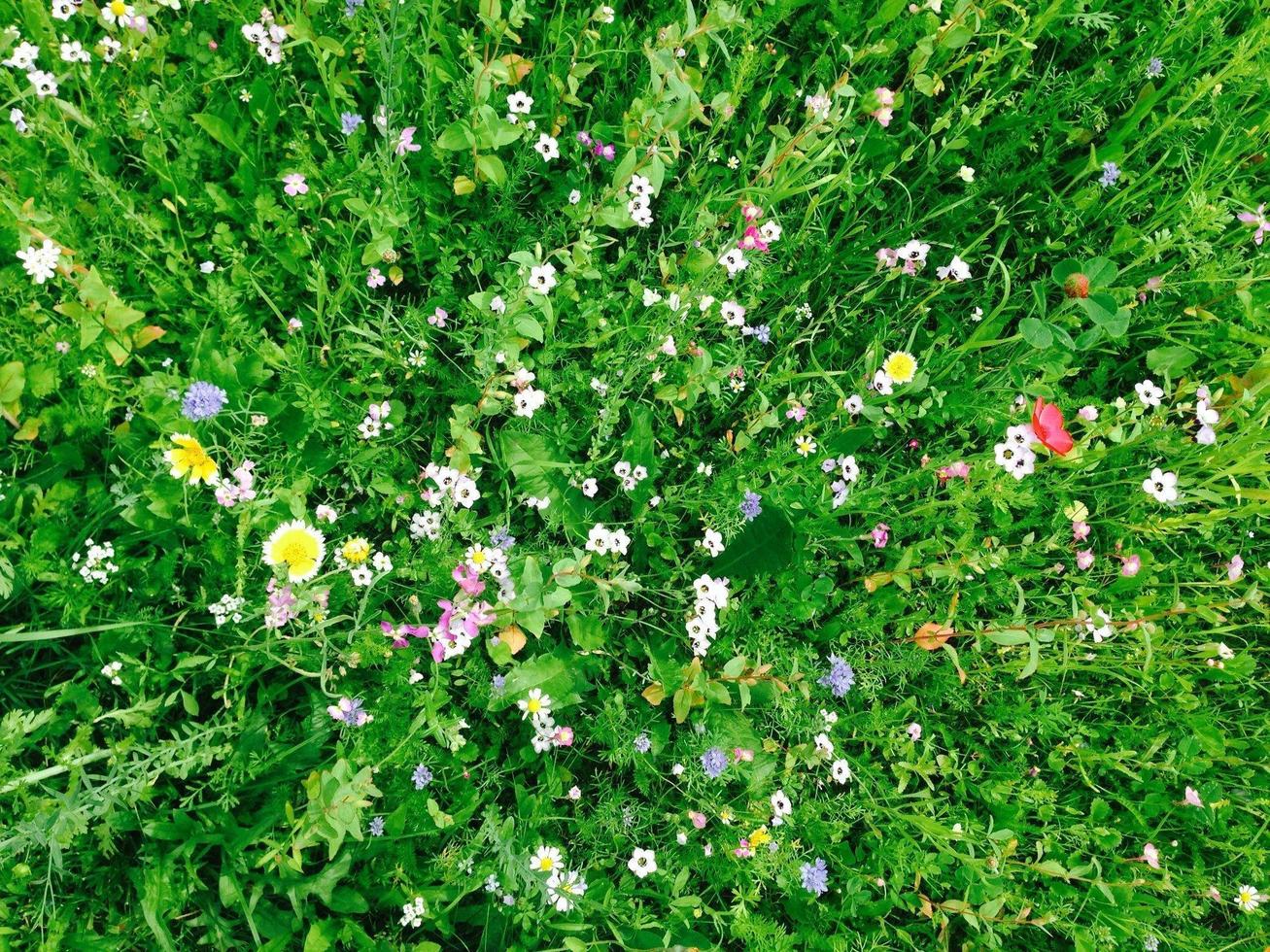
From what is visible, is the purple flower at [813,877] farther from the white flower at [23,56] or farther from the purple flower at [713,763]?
the white flower at [23,56]

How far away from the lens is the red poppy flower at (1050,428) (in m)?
2.54

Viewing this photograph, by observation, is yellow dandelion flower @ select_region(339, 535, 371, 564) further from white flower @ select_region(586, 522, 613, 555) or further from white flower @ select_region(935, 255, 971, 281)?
white flower @ select_region(935, 255, 971, 281)

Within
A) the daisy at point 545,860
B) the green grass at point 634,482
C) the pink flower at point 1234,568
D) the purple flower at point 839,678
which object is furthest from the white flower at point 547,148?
the pink flower at point 1234,568

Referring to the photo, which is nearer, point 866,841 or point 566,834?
point 566,834

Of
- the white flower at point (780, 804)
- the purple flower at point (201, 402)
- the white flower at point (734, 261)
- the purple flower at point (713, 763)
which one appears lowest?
the white flower at point (780, 804)

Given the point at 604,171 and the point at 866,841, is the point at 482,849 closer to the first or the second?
the point at 866,841

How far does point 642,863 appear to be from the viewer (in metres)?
2.32

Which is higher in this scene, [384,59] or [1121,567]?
[384,59]

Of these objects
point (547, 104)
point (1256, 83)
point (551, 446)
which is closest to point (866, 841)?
point (551, 446)

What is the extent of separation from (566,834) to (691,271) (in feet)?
5.65

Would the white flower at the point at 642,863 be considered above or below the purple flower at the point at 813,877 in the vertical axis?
above

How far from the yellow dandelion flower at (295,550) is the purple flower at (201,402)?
13.0 inches

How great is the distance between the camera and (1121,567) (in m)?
2.88

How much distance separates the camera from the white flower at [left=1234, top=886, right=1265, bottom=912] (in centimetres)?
279
